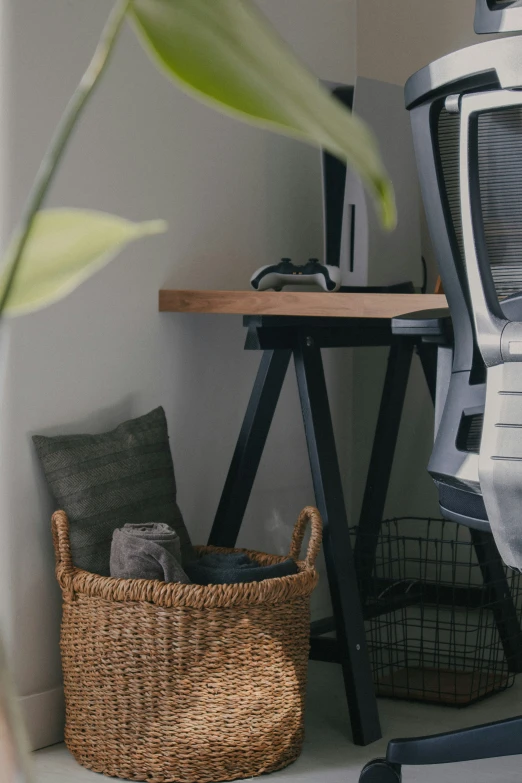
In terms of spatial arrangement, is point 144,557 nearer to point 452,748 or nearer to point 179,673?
point 179,673

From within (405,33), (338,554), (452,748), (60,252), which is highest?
(405,33)

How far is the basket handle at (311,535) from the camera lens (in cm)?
188

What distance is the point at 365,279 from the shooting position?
2.41 metres

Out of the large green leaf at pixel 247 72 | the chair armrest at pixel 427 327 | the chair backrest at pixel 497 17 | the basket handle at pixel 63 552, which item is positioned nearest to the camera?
the large green leaf at pixel 247 72

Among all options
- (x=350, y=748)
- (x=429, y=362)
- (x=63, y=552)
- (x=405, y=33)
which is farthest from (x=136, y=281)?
(x=405, y=33)

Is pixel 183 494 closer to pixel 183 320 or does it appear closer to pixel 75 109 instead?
pixel 183 320

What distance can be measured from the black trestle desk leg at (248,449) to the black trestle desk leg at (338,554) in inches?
3.9

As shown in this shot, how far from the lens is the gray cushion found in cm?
187

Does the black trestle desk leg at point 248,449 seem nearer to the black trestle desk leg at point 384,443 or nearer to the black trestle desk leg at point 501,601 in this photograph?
the black trestle desk leg at point 384,443

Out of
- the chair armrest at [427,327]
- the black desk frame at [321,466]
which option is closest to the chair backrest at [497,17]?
the chair armrest at [427,327]

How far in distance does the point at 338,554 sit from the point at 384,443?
1.97 feet

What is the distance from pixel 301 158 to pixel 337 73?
0.37m

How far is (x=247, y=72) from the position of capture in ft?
0.71

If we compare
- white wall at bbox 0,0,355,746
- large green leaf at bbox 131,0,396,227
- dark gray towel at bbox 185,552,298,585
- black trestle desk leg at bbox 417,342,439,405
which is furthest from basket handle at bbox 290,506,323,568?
large green leaf at bbox 131,0,396,227
